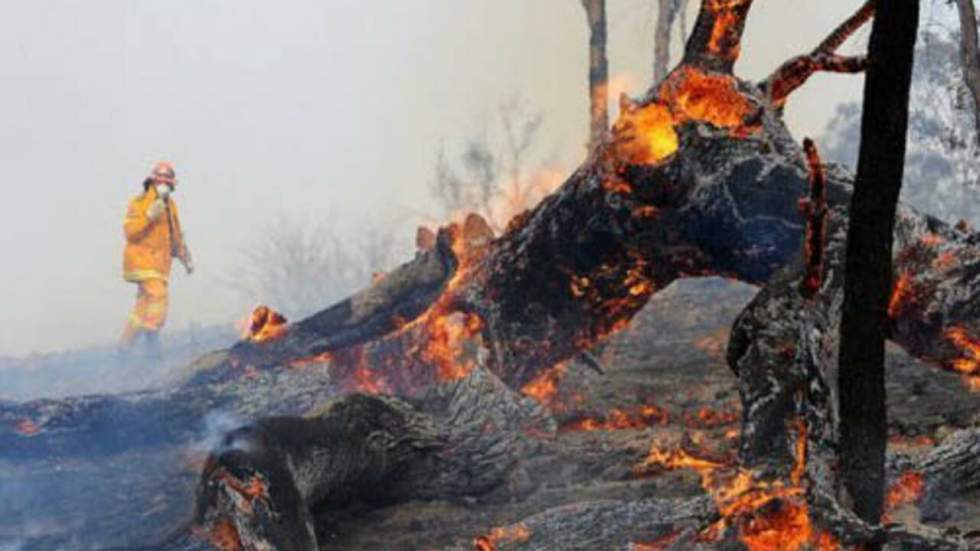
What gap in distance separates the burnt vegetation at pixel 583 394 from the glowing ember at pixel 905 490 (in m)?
0.02

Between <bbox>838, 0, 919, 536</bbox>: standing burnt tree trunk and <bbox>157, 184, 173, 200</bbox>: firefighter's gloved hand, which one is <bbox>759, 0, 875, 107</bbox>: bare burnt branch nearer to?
<bbox>838, 0, 919, 536</bbox>: standing burnt tree trunk

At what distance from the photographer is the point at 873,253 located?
7.69ft

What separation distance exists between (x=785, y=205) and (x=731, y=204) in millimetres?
326

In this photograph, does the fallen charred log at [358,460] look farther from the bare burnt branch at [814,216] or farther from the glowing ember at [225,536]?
the bare burnt branch at [814,216]

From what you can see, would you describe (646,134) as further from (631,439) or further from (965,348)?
(965,348)

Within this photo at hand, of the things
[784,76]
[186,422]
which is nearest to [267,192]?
[186,422]

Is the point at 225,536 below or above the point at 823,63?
below

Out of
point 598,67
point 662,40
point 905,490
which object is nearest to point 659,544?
point 905,490

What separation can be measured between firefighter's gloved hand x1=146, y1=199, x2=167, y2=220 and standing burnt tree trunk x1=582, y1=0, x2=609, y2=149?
624cm

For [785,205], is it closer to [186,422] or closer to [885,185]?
[885,185]

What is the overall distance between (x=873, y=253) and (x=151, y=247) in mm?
11044

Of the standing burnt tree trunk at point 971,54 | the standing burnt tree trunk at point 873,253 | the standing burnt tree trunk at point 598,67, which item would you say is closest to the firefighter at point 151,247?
the standing burnt tree trunk at point 598,67

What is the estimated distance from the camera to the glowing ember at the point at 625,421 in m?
6.49

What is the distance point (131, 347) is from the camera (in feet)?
41.4
